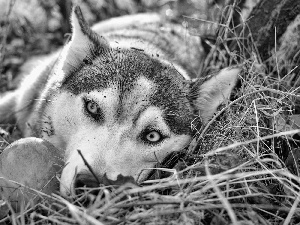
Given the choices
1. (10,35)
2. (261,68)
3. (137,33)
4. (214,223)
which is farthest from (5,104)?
(214,223)

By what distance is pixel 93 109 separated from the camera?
9.87ft

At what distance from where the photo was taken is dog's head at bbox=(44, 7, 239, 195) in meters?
2.77

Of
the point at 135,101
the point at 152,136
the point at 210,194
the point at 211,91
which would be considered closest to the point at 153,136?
the point at 152,136

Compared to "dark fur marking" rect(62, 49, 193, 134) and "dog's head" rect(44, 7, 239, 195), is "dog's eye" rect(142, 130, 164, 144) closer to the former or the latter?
"dog's head" rect(44, 7, 239, 195)

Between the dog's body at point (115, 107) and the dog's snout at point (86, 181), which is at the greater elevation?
the dog's body at point (115, 107)

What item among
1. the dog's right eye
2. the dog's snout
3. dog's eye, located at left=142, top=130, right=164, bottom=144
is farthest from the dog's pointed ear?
the dog's snout

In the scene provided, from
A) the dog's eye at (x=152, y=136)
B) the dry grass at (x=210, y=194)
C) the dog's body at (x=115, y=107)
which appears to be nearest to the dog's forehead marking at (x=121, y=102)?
the dog's body at (x=115, y=107)

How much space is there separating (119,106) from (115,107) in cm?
3

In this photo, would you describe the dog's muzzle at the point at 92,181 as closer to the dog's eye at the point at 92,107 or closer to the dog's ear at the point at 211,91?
the dog's eye at the point at 92,107

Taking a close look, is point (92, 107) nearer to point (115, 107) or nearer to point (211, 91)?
point (115, 107)

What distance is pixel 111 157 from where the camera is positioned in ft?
8.82

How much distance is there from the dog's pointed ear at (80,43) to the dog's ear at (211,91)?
88 cm

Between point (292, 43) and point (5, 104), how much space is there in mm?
3145

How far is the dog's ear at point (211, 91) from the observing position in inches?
127
